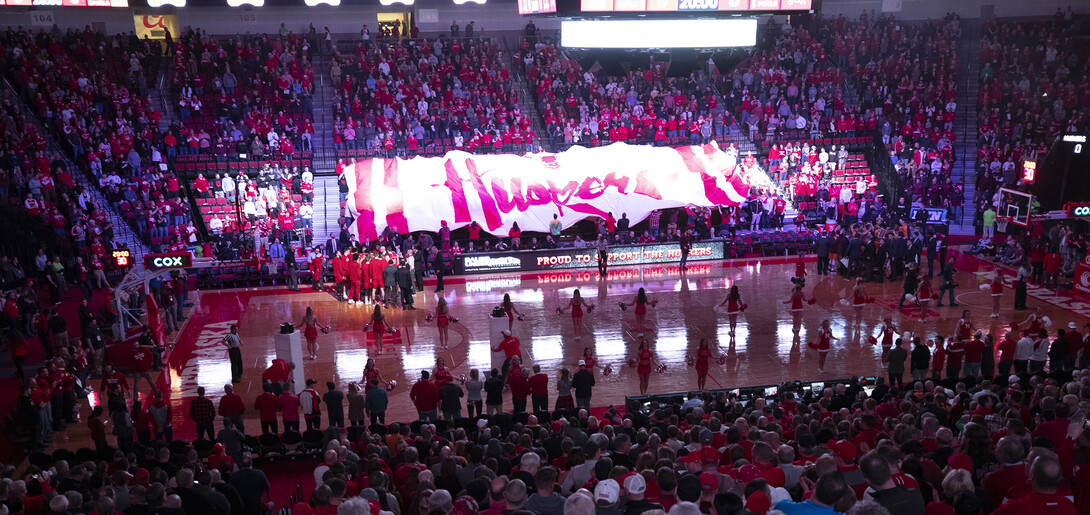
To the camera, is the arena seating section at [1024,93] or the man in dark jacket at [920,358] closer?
the man in dark jacket at [920,358]

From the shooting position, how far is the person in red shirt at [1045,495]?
6152 mm

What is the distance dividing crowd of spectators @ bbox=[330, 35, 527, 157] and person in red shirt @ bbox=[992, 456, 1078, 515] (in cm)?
2782

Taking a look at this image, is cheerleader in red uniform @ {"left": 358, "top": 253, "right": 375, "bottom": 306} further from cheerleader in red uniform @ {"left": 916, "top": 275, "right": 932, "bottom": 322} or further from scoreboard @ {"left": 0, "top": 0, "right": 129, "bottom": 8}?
cheerleader in red uniform @ {"left": 916, "top": 275, "right": 932, "bottom": 322}

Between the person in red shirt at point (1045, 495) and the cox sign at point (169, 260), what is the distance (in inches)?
677

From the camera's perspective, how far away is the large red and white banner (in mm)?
28078

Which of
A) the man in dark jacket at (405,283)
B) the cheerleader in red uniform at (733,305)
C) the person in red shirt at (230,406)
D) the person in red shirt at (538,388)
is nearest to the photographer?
the person in red shirt at (230,406)

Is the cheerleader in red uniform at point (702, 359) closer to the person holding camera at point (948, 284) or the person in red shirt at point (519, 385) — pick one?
the person in red shirt at point (519, 385)

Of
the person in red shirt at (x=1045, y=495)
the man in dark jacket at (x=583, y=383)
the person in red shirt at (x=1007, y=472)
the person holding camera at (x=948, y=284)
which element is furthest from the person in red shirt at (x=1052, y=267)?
the person in red shirt at (x=1045, y=495)

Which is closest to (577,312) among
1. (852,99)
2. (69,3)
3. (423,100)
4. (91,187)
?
(423,100)

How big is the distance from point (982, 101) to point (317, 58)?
27.4 metres

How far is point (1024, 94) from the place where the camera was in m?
35.5

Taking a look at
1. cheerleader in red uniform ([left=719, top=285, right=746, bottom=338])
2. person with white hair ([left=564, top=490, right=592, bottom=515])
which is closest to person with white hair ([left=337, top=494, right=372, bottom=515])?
person with white hair ([left=564, top=490, right=592, bottom=515])

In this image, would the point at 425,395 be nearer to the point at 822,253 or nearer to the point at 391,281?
the point at 391,281

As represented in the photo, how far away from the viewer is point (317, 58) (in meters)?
37.6
